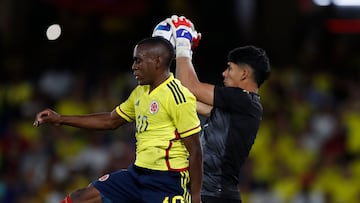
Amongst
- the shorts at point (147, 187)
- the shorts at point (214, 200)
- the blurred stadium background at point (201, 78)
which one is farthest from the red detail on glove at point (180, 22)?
the blurred stadium background at point (201, 78)

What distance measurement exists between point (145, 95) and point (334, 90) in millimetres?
7143

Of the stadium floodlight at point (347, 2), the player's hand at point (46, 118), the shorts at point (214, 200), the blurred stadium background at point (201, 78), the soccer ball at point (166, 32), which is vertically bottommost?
the blurred stadium background at point (201, 78)

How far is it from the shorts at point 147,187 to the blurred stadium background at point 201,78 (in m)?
5.19

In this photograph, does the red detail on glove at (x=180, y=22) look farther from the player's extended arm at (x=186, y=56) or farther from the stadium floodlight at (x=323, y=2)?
the stadium floodlight at (x=323, y=2)

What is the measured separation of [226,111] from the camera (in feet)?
23.1

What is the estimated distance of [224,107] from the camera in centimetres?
701

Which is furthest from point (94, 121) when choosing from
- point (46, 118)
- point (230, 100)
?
point (230, 100)

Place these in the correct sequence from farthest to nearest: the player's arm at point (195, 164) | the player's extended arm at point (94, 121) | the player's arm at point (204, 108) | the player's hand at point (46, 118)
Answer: the player's arm at point (204, 108)
the player's extended arm at point (94, 121)
the player's hand at point (46, 118)
the player's arm at point (195, 164)

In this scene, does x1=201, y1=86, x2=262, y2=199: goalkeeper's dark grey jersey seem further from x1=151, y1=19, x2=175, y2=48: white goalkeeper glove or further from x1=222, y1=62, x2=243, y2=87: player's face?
x1=151, y1=19, x2=175, y2=48: white goalkeeper glove

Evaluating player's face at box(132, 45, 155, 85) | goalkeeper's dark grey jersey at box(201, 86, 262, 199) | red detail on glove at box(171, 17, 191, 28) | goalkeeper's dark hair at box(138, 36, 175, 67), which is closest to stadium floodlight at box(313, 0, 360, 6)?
goalkeeper's dark grey jersey at box(201, 86, 262, 199)

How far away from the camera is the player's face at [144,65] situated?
6.46 metres

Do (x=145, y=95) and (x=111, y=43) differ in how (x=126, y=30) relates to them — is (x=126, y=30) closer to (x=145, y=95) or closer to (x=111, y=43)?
(x=111, y=43)

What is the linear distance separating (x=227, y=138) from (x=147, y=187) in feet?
2.45

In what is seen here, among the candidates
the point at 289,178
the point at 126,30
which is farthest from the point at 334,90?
the point at 126,30
